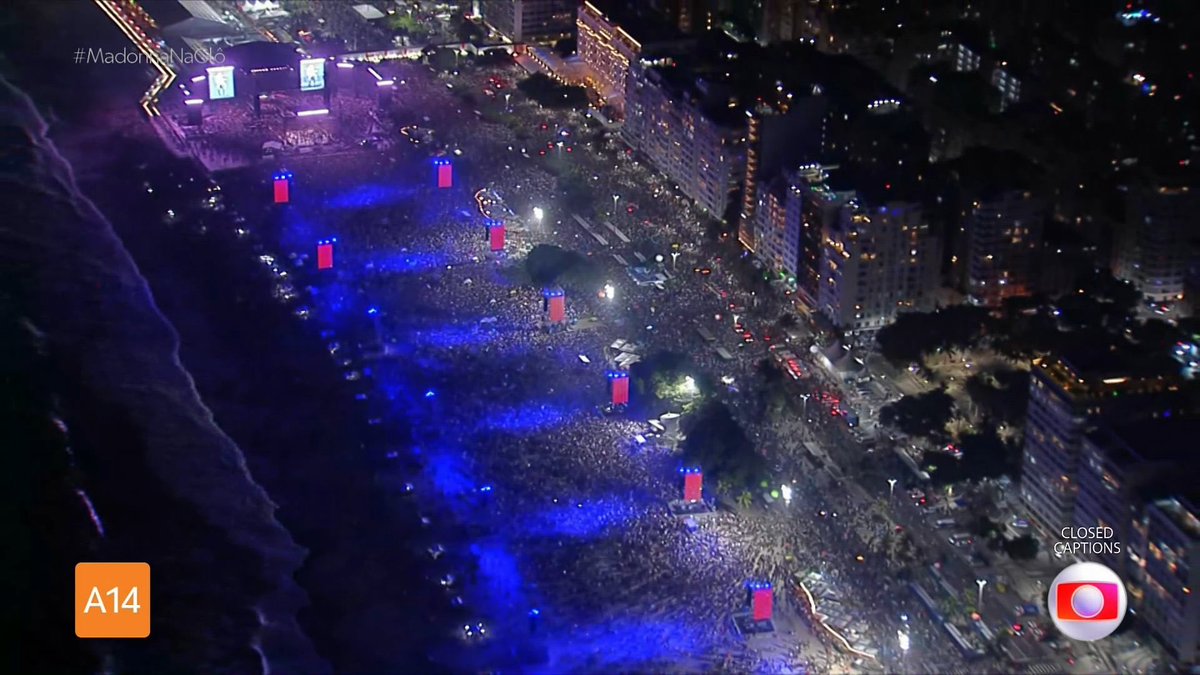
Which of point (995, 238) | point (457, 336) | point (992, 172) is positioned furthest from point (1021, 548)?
point (457, 336)

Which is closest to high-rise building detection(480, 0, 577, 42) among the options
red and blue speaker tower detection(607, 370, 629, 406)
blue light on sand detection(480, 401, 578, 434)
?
red and blue speaker tower detection(607, 370, 629, 406)

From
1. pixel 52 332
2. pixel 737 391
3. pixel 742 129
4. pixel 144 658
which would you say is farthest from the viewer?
pixel 742 129

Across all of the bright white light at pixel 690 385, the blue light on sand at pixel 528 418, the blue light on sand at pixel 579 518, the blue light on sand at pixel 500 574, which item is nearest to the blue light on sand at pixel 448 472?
the blue light on sand at pixel 528 418

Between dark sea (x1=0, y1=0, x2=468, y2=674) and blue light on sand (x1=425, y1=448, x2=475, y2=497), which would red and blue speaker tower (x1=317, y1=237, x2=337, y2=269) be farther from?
blue light on sand (x1=425, y1=448, x2=475, y2=497)

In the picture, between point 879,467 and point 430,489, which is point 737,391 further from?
point 430,489

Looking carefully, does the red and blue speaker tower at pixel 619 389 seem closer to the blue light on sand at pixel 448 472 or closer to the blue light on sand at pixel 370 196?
the blue light on sand at pixel 448 472

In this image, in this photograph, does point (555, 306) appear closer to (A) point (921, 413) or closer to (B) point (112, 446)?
(A) point (921, 413)

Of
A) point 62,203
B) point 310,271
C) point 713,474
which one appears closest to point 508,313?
point 310,271
